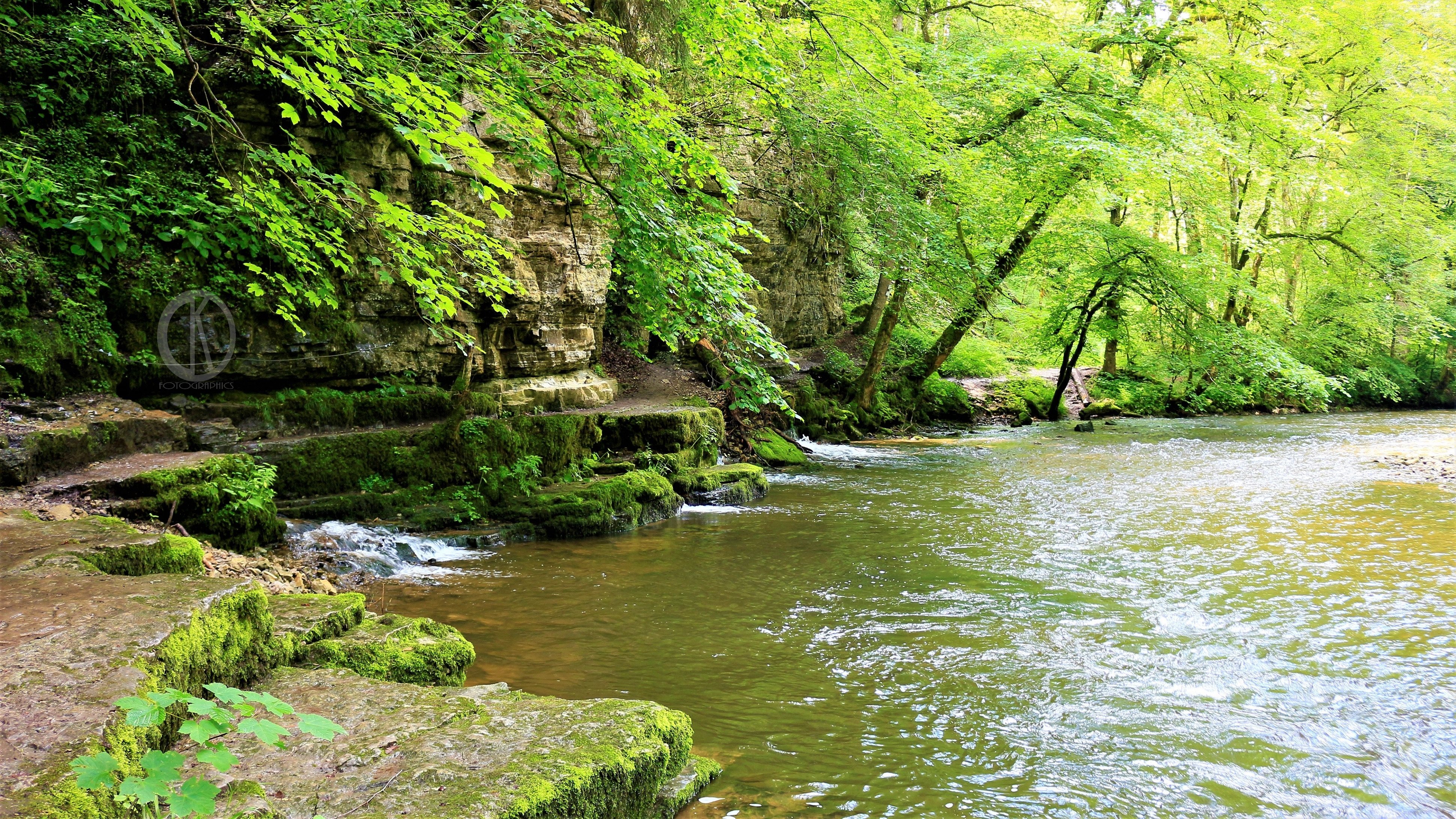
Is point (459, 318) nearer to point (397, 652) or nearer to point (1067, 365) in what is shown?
point (397, 652)

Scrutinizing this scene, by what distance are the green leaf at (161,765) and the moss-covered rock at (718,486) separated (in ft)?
27.4

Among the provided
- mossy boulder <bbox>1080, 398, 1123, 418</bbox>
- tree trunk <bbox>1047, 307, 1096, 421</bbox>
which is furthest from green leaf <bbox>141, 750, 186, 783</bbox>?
mossy boulder <bbox>1080, 398, 1123, 418</bbox>

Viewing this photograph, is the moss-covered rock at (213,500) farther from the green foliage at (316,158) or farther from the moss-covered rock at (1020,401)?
the moss-covered rock at (1020,401)

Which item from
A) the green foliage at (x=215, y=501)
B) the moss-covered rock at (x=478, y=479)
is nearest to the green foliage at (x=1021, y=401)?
the moss-covered rock at (x=478, y=479)

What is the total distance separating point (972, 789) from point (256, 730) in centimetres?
A: 285

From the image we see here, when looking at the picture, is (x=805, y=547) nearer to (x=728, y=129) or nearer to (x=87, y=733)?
(x=87, y=733)

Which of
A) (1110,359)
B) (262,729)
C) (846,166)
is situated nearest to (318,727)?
(262,729)

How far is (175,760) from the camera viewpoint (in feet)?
5.72

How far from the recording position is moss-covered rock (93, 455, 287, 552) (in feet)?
19.2

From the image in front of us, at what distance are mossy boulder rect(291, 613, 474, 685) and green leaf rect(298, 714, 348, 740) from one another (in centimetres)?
168

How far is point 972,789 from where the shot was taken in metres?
3.33

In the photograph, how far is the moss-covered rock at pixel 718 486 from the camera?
10.4 metres

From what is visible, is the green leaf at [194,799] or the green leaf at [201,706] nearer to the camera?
the green leaf at [194,799]

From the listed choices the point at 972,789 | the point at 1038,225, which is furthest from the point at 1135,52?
the point at 972,789
